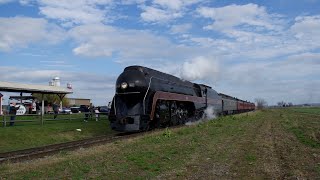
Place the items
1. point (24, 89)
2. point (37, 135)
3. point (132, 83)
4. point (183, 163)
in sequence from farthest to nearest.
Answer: point (24, 89) → point (132, 83) → point (37, 135) → point (183, 163)

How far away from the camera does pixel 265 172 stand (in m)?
10.1

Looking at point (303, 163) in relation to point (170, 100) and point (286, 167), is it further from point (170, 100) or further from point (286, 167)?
point (170, 100)

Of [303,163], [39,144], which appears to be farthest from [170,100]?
[303,163]

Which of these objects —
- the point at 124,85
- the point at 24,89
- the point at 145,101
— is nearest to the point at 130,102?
the point at 145,101

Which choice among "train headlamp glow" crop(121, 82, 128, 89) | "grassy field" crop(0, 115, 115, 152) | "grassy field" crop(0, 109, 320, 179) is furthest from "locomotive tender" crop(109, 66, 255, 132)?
"grassy field" crop(0, 109, 320, 179)

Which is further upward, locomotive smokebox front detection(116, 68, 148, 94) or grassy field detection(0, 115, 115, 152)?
locomotive smokebox front detection(116, 68, 148, 94)

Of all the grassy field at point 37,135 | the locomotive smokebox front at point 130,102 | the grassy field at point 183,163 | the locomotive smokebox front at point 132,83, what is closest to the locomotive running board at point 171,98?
the locomotive smokebox front at point 130,102

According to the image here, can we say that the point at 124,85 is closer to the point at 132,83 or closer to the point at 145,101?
the point at 132,83

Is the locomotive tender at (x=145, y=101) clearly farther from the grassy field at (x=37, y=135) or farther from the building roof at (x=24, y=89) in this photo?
the building roof at (x=24, y=89)

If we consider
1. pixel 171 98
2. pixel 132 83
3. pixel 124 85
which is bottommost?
pixel 171 98

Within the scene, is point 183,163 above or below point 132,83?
below

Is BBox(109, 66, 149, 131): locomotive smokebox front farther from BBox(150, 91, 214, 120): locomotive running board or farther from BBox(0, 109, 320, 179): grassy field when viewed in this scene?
BBox(0, 109, 320, 179): grassy field

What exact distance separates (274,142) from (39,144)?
39.6 ft

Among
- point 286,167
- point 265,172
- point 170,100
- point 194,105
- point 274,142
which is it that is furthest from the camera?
point 194,105
